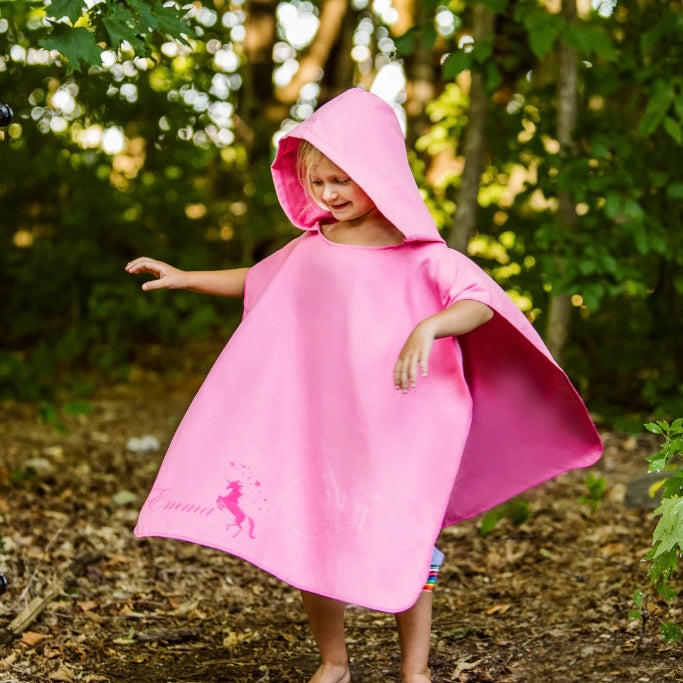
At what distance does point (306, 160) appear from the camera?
265cm

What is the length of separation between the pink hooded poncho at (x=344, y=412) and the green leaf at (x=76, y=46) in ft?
2.35

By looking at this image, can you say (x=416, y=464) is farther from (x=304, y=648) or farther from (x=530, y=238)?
(x=530, y=238)

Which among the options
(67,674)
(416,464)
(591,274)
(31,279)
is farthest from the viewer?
(31,279)

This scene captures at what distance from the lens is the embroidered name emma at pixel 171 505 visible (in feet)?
8.36

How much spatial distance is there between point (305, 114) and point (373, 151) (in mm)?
7585

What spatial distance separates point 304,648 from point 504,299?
1416mm

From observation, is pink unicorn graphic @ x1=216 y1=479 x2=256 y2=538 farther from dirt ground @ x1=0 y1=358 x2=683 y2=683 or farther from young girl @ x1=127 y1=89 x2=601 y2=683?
dirt ground @ x1=0 y1=358 x2=683 y2=683

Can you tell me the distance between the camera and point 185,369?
9.17m

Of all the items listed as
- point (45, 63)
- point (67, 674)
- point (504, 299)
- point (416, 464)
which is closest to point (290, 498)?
point (416, 464)

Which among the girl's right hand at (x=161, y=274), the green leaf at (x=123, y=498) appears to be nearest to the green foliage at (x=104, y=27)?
the girl's right hand at (x=161, y=274)

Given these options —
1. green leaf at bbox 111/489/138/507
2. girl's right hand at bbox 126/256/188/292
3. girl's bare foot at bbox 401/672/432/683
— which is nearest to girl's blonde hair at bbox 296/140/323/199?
girl's right hand at bbox 126/256/188/292

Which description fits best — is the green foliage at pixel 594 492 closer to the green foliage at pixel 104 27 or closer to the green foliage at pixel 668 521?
the green foliage at pixel 668 521

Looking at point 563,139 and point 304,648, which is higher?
point 563,139

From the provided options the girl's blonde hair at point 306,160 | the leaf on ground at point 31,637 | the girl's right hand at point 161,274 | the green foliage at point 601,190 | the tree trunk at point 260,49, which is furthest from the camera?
the tree trunk at point 260,49
